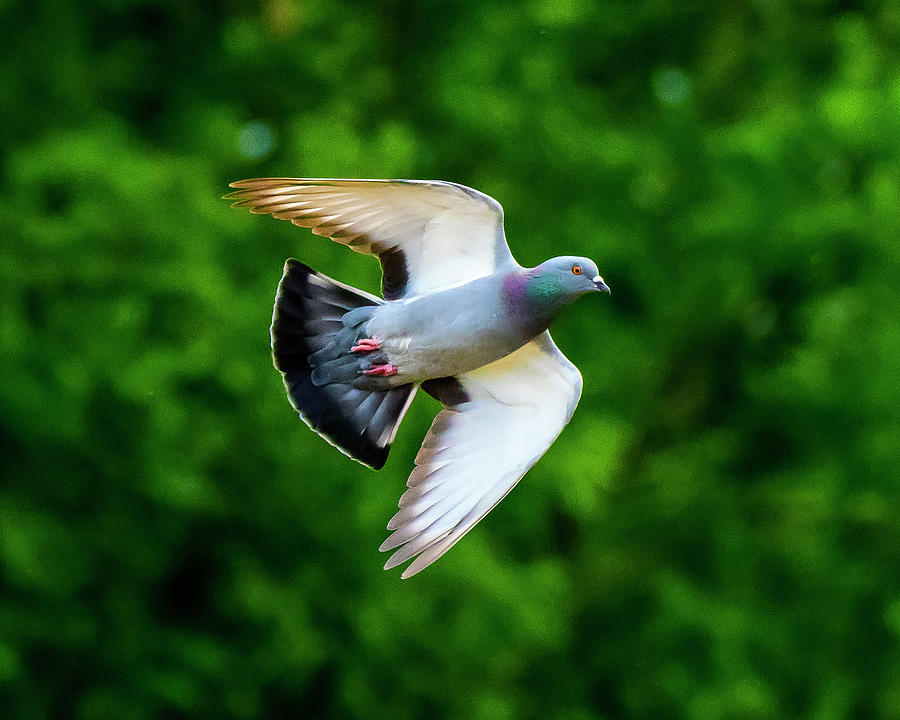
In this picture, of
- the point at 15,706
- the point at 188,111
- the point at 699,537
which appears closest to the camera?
the point at 15,706

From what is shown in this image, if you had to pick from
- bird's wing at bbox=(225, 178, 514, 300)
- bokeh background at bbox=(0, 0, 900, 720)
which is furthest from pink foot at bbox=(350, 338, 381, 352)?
bokeh background at bbox=(0, 0, 900, 720)

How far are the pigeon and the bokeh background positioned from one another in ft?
18.4

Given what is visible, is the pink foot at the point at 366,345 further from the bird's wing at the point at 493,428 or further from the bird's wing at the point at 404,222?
the bird's wing at the point at 493,428

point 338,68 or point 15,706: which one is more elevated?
point 338,68

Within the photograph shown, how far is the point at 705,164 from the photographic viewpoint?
37.8ft

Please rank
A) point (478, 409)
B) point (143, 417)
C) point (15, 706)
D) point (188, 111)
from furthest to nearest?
point (188, 111), point (15, 706), point (143, 417), point (478, 409)

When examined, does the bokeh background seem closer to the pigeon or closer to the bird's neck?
the pigeon

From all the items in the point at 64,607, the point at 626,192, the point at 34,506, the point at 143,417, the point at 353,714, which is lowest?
the point at 353,714

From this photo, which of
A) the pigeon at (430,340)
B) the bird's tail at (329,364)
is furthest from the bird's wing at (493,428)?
the bird's tail at (329,364)

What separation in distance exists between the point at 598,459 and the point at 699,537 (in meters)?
2.88

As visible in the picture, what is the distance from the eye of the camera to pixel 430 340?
11.6ft

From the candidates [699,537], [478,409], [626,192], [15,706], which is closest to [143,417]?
[15,706]

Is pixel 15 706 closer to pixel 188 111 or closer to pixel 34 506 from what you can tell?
pixel 34 506

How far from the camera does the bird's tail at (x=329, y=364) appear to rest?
12.4ft
